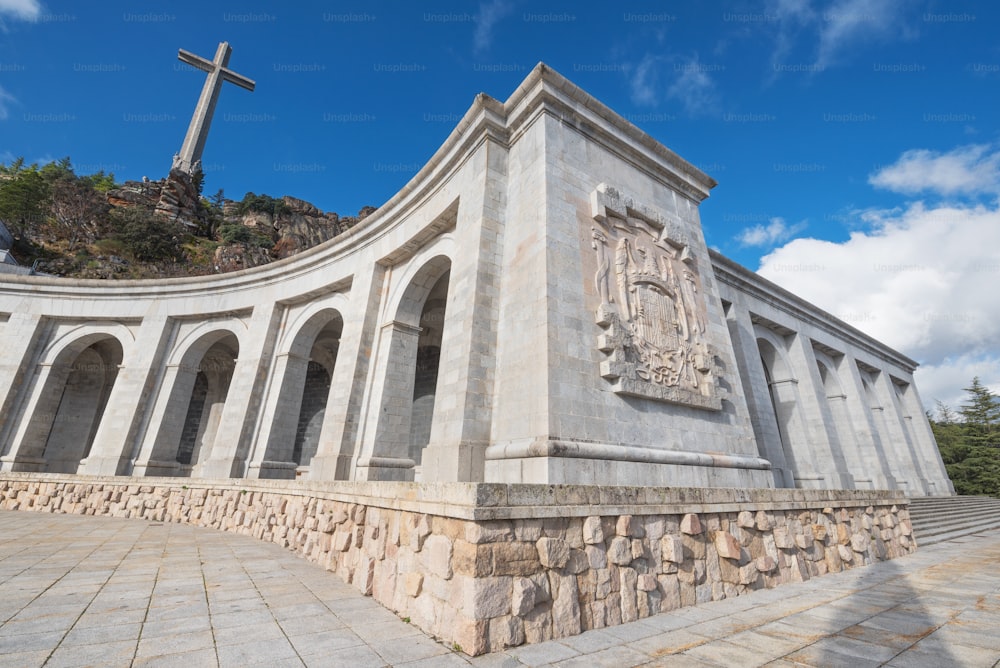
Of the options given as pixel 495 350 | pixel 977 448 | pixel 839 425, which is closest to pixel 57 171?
pixel 495 350

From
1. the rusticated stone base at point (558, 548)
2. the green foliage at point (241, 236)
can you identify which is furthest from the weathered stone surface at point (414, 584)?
the green foliage at point (241, 236)

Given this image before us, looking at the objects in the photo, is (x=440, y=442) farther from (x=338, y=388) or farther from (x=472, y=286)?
(x=338, y=388)

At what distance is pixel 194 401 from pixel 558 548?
21397mm

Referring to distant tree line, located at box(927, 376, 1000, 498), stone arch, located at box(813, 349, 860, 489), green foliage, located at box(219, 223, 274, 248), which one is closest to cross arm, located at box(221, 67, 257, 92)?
green foliage, located at box(219, 223, 274, 248)

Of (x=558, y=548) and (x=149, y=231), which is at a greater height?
(x=149, y=231)

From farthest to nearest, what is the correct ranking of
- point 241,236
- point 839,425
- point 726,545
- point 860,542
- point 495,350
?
point 241,236
point 839,425
point 495,350
point 860,542
point 726,545

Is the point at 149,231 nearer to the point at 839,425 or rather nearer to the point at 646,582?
the point at 646,582

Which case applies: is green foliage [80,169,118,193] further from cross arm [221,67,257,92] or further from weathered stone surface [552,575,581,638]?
weathered stone surface [552,575,581,638]

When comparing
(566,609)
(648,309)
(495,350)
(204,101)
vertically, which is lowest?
(566,609)

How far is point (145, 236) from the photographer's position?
30.6 metres

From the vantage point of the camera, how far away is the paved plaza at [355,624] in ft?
8.56

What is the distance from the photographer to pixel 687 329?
26.9ft

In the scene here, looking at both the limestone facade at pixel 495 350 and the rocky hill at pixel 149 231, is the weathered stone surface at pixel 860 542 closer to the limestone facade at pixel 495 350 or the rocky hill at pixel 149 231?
the limestone facade at pixel 495 350

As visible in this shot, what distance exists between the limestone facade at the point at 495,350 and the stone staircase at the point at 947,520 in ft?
6.49
